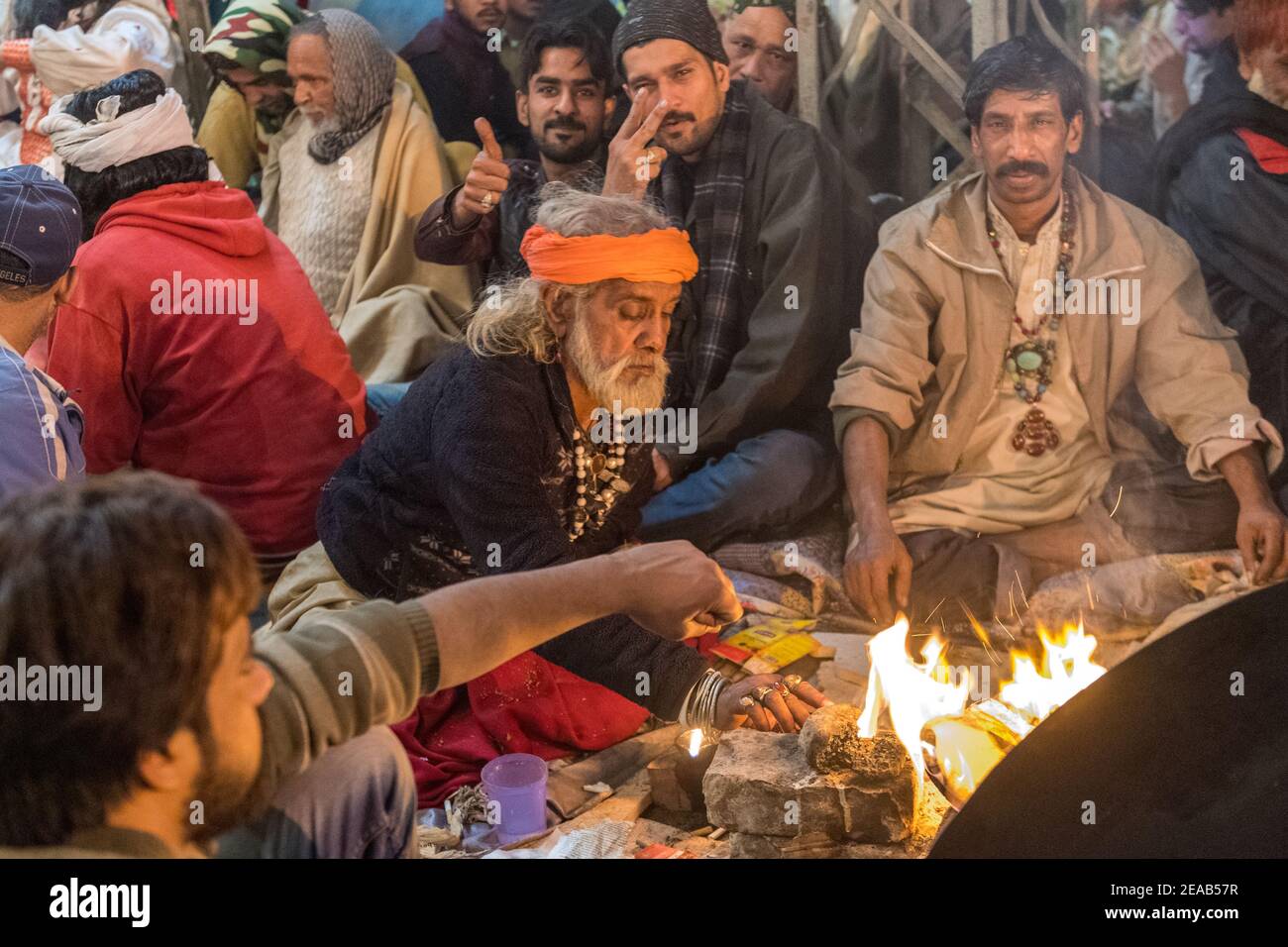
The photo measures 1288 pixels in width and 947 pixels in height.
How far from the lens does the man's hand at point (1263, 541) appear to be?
4.14m

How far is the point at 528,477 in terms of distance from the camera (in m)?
3.48

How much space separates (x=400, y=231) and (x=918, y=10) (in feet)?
6.28

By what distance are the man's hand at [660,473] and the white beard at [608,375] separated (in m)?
0.71

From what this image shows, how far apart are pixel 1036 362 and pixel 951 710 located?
4.47 ft

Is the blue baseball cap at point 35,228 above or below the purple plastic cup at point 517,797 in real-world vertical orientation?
above

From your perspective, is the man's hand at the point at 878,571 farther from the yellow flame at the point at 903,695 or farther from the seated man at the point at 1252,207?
the seated man at the point at 1252,207

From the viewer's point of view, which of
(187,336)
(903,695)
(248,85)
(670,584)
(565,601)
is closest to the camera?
(565,601)

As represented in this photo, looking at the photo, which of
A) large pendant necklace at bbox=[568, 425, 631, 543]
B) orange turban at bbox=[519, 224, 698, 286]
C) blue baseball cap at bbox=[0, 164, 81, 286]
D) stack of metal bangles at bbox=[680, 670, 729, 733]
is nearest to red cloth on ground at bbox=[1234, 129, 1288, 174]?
orange turban at bbox=[519, 224, 698, 286]

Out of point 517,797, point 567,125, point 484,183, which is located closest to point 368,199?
point 484,183

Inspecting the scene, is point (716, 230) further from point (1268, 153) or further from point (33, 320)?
point (33, 320)

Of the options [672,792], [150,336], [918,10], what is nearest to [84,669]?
[672,792]

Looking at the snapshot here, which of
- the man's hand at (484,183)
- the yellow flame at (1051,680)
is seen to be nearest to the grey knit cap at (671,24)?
the man's hand at (484,183)
